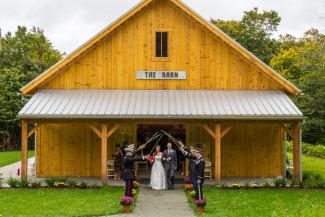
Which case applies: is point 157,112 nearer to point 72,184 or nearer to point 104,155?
point 104,155

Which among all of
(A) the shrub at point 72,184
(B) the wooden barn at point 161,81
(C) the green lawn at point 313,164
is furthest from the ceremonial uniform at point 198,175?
(C) the green lawn at point 313,164

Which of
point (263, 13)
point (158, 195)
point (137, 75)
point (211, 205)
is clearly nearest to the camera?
point (211, 205)

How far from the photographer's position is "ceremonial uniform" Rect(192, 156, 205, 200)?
14.3 meters

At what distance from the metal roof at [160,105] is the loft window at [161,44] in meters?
1.67

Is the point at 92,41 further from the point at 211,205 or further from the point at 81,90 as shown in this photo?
the point at 211,205

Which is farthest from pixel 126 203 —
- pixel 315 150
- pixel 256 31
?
pixel 256 31

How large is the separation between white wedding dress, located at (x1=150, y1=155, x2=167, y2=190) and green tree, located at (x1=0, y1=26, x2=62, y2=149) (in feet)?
74.1

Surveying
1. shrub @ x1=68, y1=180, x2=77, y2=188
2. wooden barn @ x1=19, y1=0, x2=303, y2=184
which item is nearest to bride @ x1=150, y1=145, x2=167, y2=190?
shrub @ x1=68, y1=180, x2=77, y2=188

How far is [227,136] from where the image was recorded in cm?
2247

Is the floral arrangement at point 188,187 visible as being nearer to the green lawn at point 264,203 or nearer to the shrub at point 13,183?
the green lawn at point 264,203

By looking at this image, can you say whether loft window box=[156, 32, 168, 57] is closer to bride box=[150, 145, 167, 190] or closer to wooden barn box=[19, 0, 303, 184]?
wooden barn box=[19, 0, 303, 184]

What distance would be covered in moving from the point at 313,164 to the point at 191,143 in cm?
986

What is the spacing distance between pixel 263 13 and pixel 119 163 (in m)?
38.6

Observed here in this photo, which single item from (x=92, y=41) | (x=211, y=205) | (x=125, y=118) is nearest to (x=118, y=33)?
(x=92, y=41)
